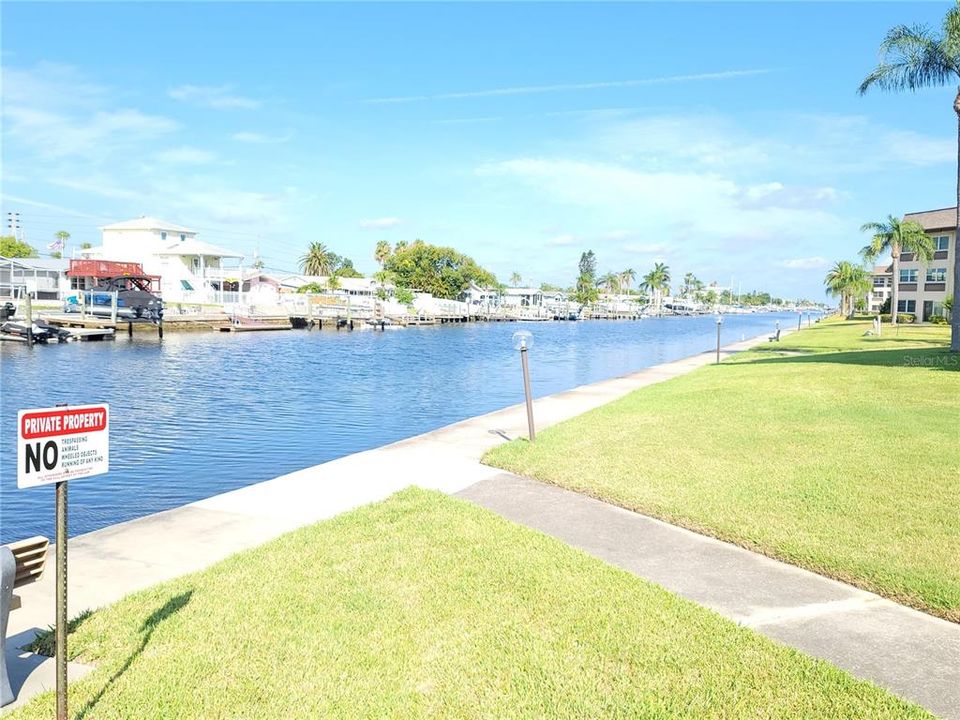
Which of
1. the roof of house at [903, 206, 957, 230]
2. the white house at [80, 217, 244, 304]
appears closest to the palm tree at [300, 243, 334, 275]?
the white house at [80, 217, 244, 304]

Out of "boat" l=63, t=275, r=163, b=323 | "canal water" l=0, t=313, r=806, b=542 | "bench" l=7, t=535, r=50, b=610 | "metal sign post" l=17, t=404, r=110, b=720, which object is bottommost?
"canal water" l=0, t=313, r=806, b=542

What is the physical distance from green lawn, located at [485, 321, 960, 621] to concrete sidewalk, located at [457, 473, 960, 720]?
0.29 m

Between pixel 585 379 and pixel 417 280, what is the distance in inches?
3910

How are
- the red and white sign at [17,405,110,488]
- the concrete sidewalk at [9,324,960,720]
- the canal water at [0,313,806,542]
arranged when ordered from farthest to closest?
the canal water at [0,313,806,542], the concrete sidewalk at [9,324,960,720], the red and white sign at [17,405,110,488]

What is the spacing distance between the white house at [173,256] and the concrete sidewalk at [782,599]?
80.2 m

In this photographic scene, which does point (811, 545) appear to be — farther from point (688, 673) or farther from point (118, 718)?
point (118, 718)

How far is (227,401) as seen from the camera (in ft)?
82.1

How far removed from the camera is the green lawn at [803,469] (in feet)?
22.5

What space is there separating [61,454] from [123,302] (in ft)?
216

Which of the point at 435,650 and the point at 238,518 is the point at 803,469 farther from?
the point at 238,518

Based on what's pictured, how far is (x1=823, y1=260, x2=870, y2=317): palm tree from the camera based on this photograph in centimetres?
10438

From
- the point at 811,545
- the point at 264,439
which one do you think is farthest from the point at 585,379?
the point at 811,545

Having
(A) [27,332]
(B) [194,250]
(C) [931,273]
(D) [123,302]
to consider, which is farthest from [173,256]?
(C) [931,273]

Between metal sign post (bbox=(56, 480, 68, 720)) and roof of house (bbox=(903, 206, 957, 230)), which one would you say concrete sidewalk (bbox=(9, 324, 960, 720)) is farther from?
roof of house (bbox=(903, 206, 957, 230))
